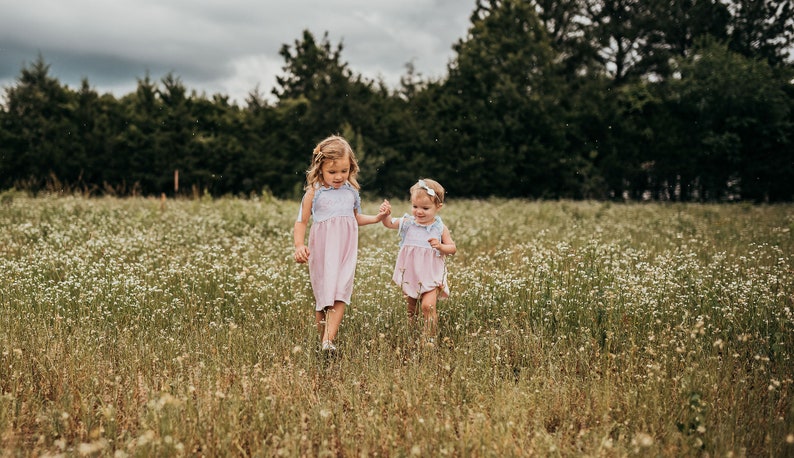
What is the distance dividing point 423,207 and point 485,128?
2653 centimetres

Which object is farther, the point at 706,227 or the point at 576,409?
the point at 706,227

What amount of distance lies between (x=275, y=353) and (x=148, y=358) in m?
0.96

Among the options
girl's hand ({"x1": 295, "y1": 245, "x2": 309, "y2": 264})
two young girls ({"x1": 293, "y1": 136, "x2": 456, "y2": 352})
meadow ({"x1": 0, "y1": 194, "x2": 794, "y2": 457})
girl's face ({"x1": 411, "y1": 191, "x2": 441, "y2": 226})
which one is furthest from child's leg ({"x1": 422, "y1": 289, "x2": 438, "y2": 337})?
girl's hand ({"x1": 295, "y1": 245, "x2": 309, "y2": 264})

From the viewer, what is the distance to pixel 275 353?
15.6ft

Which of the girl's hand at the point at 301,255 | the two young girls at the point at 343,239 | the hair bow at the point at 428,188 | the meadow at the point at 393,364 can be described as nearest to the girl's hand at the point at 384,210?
the two young girls at the point at 343,239

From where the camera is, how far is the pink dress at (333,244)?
515 centimetres

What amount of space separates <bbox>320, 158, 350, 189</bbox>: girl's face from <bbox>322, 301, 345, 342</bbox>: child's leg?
1084mm

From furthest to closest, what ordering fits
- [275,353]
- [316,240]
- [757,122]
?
[757,122] < [316,240] < [275,353]

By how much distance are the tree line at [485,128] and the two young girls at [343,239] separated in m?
24.0

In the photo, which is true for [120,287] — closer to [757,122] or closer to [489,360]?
[489,360]

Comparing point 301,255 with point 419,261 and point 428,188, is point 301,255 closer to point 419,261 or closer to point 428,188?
point 419,261

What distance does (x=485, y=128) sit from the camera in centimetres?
3120

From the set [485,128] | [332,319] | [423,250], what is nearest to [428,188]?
[423,250]

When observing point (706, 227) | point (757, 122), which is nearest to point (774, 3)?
point (757, 122)
